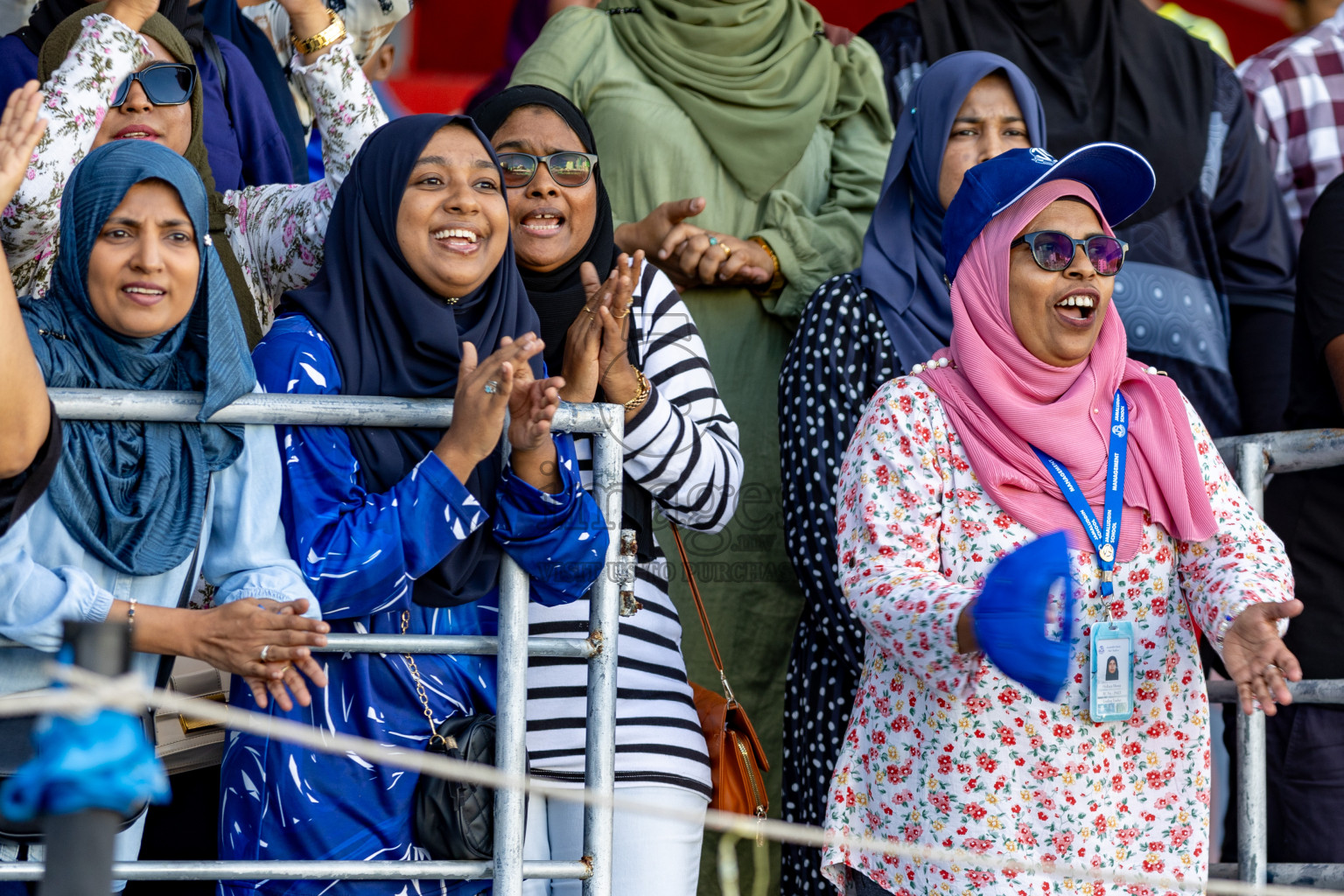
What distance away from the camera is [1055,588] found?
2449 mm

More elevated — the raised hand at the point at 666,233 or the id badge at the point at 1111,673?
the raised hand at the point at 666,233

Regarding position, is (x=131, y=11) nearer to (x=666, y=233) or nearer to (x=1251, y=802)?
(x=666, y=233)

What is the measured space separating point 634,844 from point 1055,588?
1014 mm

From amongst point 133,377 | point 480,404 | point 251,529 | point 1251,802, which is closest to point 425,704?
point 251,529

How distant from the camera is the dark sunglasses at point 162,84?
3.37m

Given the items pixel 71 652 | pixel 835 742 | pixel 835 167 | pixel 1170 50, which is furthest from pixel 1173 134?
pixel 71 652

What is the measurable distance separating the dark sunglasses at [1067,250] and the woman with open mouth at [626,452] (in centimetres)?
78

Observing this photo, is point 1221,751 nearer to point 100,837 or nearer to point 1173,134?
point 1173,134

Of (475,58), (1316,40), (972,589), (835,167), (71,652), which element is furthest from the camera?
(475,58)

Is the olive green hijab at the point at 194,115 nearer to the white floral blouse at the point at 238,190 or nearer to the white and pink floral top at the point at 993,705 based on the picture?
the white floral blouse at the point at 238,190

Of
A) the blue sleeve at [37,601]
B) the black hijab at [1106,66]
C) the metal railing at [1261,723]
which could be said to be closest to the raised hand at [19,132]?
the blue sleeve at [37,601]

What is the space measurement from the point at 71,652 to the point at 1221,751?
3.84 m

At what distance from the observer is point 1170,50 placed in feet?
14.6

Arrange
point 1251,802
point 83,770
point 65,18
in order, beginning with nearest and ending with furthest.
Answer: point 83,770
point 1251,802
point 65,18
